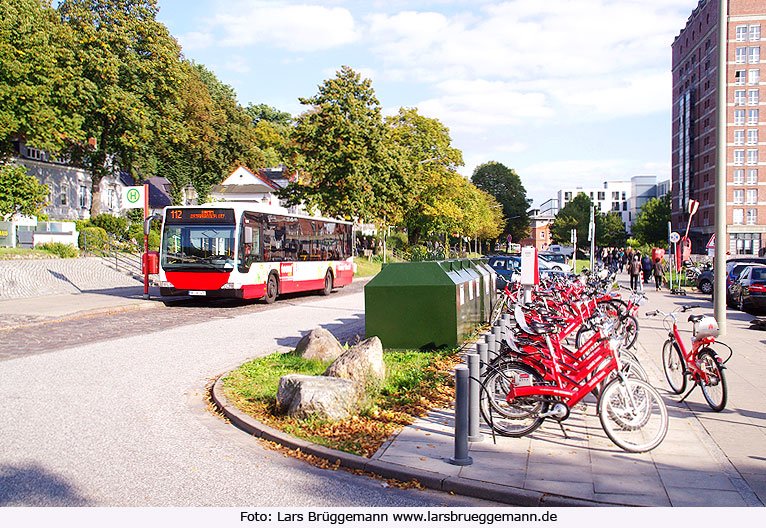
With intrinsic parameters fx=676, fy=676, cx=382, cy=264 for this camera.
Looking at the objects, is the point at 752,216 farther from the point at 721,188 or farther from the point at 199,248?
the point at 199,248

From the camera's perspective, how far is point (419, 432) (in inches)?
250

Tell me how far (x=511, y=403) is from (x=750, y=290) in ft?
51.4

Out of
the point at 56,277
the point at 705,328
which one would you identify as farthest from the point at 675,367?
the point at 56,277

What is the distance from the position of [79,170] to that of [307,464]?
164 feet

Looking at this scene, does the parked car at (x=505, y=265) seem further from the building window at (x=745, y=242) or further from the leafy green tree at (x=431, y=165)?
the building window at (x=745, y=242)

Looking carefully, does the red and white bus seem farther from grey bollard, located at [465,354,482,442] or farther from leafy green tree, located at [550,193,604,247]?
leafy green tree, located at [550,193,604,247]

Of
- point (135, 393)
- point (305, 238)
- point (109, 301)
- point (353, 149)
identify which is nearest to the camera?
point (135, 393)

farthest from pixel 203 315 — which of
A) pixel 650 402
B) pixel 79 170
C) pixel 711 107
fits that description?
pixel 711 107

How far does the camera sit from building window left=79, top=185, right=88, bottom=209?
50.6 m

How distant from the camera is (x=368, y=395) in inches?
288

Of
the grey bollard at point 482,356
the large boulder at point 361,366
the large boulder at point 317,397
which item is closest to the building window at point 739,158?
the large boulder at point 361,366

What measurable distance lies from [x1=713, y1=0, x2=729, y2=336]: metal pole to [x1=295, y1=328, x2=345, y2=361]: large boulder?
6.76m

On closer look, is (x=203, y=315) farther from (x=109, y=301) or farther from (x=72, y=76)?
(x=72, y=76)

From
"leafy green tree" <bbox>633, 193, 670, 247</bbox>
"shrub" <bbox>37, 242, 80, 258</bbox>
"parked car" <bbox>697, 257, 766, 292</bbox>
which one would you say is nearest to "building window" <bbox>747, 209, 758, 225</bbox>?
"leafy green tree" <bbox>633, 193, 670, 247</bbox>
